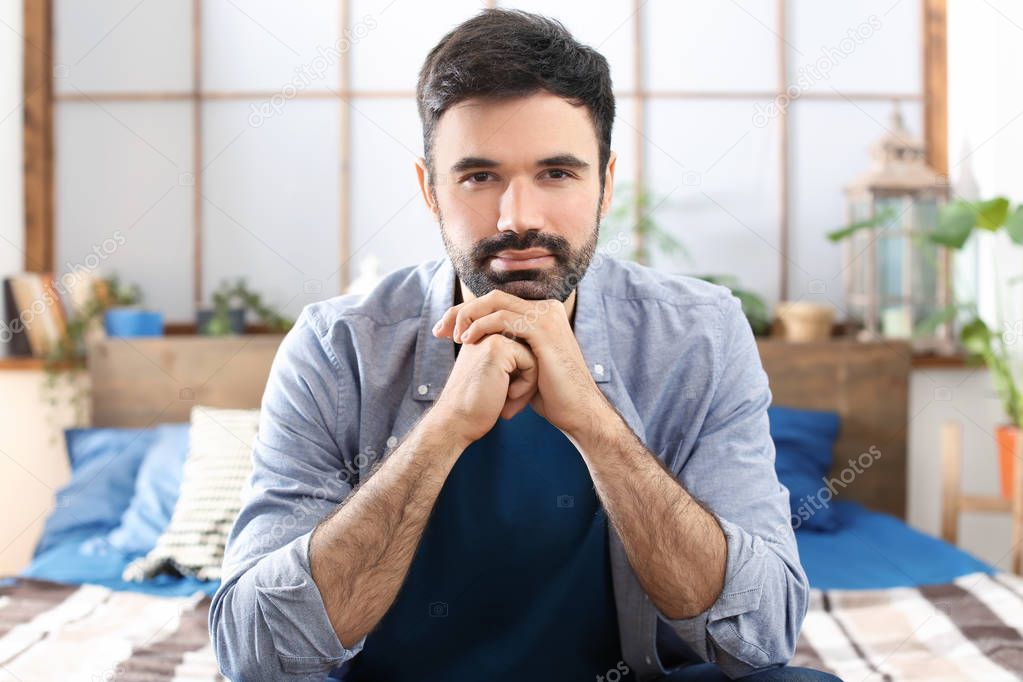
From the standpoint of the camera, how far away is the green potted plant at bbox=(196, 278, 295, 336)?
3.25 meters

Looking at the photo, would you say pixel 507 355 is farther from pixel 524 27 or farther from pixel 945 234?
pixel 945 234

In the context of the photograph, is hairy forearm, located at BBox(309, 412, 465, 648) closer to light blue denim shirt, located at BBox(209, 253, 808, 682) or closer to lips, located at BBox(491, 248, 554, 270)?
light blue denim shirt, located at BBox(209, 253, 808, 682)

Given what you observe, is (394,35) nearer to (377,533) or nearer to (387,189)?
(387,189)

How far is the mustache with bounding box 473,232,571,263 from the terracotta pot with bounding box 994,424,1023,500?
2.07 meters

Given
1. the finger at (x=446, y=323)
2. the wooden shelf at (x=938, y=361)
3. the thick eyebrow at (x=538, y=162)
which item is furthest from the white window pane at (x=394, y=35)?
the finger at (x=446, y=323)

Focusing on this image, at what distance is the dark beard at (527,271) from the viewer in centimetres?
138

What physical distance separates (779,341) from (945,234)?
584mm

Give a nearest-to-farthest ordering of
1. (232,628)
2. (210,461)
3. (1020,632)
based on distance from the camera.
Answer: (232,628), (1020,632), (210,461)

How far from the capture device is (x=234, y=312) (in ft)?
10.7

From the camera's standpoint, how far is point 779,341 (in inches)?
125

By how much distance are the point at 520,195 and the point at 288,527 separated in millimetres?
535

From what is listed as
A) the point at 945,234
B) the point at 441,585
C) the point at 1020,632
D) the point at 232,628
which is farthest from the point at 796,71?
the point at 232,628

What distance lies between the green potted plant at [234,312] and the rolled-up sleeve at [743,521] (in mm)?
2102

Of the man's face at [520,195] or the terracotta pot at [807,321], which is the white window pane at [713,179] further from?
the man's face at [520,195]
